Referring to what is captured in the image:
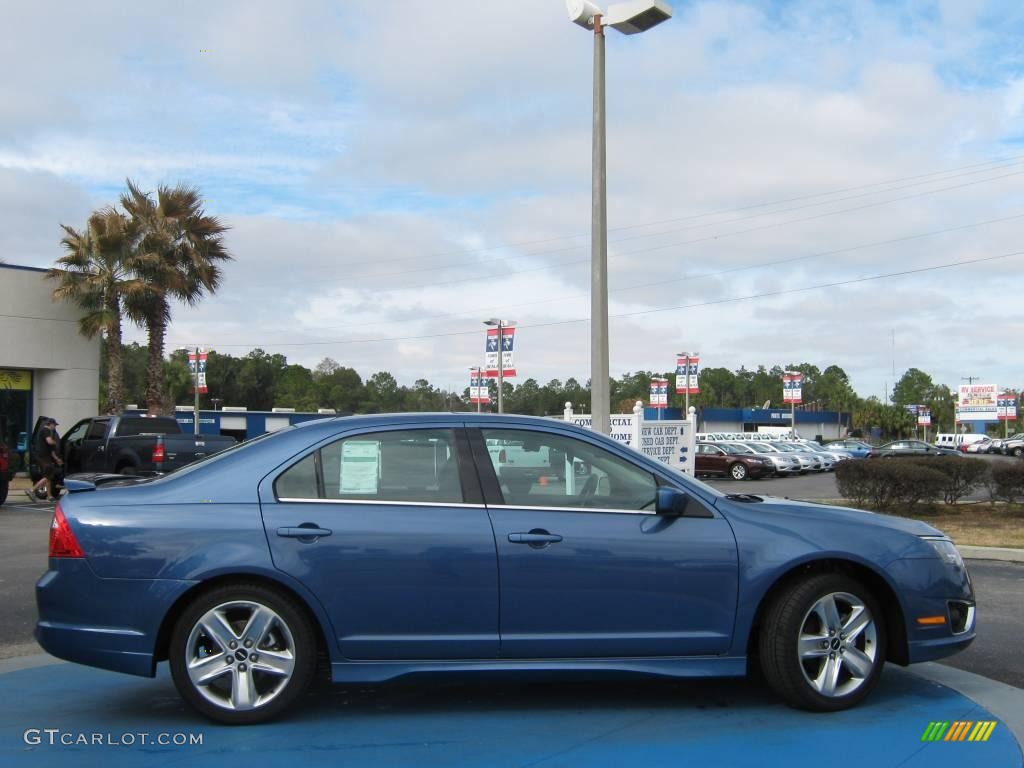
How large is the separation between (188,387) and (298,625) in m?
73.9

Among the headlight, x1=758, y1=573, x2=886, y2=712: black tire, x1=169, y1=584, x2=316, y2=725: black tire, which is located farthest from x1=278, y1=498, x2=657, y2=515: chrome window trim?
the headlight

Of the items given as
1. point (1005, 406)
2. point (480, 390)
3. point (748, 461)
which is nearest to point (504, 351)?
point (480, 390)

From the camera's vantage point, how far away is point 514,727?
497 centimetres

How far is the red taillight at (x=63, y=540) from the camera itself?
4.88m

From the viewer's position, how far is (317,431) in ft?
17.4

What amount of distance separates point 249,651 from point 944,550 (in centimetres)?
366

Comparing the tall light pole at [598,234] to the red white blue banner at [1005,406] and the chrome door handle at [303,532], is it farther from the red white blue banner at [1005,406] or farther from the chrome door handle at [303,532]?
the red white blue banner at [1005,406]

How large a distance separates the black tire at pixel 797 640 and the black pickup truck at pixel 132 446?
13068mm

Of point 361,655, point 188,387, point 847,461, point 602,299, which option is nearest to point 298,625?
point 361,655

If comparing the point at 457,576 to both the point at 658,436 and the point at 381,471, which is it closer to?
the point at 381,471

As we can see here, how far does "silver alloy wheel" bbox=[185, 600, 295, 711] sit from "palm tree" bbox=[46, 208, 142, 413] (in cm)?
2402

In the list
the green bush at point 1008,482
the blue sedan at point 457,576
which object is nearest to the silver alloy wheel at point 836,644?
the blue sedan at point 457,576

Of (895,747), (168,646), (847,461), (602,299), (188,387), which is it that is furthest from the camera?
(188,387)

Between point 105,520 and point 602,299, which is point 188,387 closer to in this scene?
point 602,299
